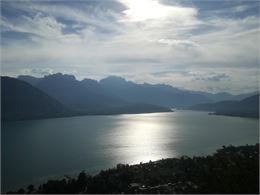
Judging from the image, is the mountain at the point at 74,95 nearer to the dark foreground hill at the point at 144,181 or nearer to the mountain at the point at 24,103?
the mountain at the point at 24,103

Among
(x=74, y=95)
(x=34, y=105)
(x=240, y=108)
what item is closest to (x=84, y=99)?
(x=74, y=95)

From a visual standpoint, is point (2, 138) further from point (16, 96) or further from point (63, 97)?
point (63, 97)

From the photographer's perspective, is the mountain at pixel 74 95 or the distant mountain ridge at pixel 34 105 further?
the mountain at pixel 74 95

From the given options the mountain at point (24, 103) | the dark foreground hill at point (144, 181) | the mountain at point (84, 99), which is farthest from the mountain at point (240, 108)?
the dark foreground hill at point (144, 181)

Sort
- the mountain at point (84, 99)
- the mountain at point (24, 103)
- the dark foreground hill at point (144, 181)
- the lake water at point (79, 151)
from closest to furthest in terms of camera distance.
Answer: the dark foreground hill at point (144, 181) → the lake water at point (79, 151) → the mountain at point (24, 103) → the mountain at point (84, 99)

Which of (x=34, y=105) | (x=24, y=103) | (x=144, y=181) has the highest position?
(x=24, y=103)

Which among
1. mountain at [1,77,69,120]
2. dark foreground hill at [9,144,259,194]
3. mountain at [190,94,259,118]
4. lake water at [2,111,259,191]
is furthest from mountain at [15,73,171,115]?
dark foreground hill at [9,144,259,194]

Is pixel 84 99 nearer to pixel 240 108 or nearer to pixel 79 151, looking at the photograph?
pixel 240 108
